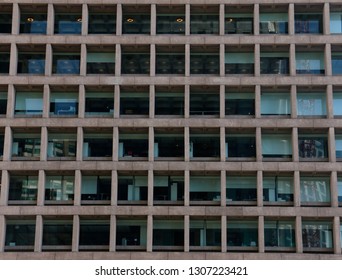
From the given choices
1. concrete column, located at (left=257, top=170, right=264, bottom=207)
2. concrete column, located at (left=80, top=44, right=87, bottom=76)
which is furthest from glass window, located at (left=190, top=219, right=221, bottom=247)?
concrete column, located at (left=80, top=44, right=87, bottom=76)

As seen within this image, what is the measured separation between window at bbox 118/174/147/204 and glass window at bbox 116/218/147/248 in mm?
1421

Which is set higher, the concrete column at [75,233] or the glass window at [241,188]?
the glass window at [241,188]

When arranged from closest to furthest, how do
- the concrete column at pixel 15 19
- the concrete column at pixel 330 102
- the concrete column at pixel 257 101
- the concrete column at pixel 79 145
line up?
Answer: 1. the concrete column at pixel 79 145
2. the concrete column at pixel 330 102
3. the concrete column at pixel 257 101
4. the concrete column at pixel 15 19

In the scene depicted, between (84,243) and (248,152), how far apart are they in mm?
13491

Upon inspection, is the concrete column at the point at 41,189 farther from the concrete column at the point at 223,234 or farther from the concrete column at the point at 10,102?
the concrete column at the point at 223,234

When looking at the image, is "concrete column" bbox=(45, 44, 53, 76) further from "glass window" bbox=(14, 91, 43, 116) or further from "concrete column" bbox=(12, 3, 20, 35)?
"concrete column" bbox=(12, 3, 20, 35)

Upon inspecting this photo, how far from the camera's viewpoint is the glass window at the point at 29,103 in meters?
41.8

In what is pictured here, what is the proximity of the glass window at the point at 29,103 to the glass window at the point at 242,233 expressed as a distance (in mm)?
16357

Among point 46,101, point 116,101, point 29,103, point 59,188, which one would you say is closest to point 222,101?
point 116,101

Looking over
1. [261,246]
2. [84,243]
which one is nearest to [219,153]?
[261,246]

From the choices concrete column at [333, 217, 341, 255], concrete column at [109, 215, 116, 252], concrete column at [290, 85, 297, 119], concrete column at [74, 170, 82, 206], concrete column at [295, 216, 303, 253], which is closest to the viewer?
concrete column at [333, 217, 341, 255]

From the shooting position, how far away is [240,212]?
129 ft

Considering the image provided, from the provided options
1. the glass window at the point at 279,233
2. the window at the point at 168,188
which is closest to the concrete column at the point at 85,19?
the window at the point at 168,188

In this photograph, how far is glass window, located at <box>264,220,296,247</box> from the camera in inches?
1559
